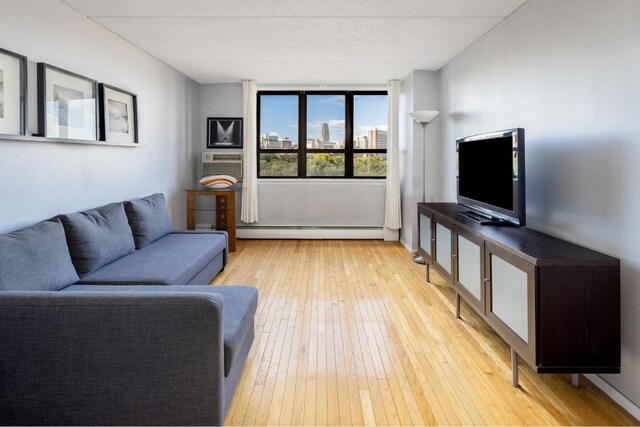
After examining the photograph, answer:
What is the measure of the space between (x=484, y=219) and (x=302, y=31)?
2179 millimetres

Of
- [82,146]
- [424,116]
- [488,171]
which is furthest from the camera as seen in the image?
[424,116]

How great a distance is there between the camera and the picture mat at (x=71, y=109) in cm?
280

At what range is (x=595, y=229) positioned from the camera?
2.22 metres

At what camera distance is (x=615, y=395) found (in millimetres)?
2055

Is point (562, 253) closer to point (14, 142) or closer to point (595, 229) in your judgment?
point (595, 229)

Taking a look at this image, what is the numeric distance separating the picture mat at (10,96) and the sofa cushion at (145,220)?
47.6 inches

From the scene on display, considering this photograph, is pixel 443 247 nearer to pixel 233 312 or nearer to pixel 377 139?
pixel 233 312

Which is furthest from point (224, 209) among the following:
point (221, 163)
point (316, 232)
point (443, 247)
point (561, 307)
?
point (561, 307)

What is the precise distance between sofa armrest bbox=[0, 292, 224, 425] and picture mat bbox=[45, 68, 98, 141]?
163 cm

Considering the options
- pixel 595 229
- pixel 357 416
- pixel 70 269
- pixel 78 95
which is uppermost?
pixel 78 95

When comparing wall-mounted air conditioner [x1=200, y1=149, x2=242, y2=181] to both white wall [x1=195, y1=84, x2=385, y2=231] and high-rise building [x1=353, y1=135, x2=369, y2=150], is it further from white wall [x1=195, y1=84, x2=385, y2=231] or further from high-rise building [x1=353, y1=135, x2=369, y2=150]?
high-rise building [x1=353, y1=135, x2=369, y2=150]

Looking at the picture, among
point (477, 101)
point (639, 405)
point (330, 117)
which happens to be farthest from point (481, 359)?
point (330, 117)

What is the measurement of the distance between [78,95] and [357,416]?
2898mm

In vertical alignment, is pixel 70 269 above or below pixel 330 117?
below
